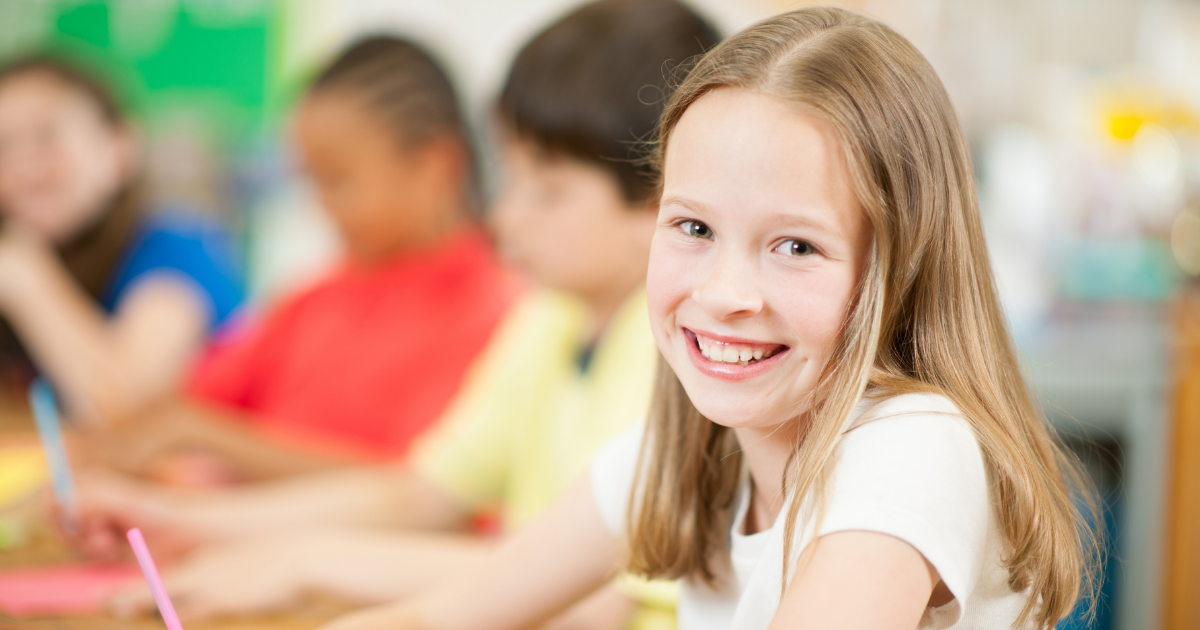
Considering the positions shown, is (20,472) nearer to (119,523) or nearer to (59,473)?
(59,473)

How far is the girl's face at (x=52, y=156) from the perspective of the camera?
154 centimetres

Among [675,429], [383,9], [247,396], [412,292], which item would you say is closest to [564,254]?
[675,429]

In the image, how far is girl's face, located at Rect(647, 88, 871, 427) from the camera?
15.0 inches

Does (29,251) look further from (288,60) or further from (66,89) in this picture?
(288,60)

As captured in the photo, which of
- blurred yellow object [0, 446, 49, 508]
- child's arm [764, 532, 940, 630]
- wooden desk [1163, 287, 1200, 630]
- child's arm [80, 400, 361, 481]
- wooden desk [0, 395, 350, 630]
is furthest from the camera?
wooden desk [1163, 287, 1200, 630]

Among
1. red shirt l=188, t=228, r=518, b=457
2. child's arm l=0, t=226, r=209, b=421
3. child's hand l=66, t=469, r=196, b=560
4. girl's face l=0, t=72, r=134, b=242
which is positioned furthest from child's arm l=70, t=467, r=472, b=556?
girl's face l=0, t=72, r=134, b=242

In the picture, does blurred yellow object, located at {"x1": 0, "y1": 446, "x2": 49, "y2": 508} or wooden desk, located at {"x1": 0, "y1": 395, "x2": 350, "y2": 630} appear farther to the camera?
blurred yellow object, located at {"x1": 0, "y1": 446, "x2": 49, "y2": 508}

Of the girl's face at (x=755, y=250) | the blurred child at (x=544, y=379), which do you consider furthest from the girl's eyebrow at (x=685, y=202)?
the blurred child at (x=544, y=379)

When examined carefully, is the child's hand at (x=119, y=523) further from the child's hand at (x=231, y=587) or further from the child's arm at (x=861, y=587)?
the child's arm at (x=861, y=587)

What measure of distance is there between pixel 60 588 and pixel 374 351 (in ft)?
2.02

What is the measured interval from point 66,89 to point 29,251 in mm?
287

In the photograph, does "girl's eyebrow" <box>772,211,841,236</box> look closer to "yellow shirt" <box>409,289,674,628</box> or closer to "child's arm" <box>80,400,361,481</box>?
"yellow shirt" <box>409,289,674,628</box>

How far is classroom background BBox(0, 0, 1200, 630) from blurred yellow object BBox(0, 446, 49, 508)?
2.86 feet

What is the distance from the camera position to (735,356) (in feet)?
1.38
